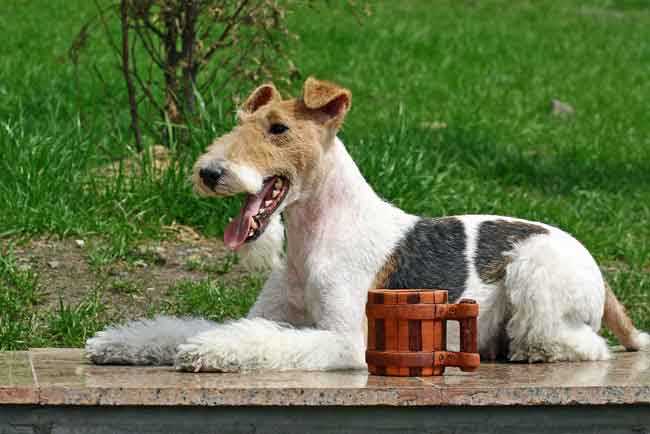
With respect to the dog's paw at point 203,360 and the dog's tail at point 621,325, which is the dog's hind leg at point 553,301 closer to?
the dog's tail at point 621,325

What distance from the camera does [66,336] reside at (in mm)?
6184

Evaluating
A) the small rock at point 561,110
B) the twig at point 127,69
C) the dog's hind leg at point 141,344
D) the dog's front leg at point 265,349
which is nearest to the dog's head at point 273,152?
the dog's front leg at point 265,349

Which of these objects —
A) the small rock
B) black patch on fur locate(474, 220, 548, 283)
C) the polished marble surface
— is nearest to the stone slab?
the polished marble surface

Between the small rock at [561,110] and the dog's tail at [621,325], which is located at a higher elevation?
the small rock at [561,110]

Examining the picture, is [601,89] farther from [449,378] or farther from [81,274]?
[449,378]

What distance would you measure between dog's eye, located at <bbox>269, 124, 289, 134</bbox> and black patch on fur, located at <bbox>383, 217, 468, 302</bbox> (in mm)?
723

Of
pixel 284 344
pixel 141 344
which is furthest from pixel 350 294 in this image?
pixel 141 344

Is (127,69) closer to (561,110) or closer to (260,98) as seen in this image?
(260,98)

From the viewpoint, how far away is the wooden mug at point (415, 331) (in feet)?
14.6

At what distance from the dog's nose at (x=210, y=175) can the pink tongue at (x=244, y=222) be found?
0.31 metres

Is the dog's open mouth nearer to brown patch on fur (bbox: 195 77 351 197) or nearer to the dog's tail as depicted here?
brown patch on fur (bbox: 195 77 351 197)

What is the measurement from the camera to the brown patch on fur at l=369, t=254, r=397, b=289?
15.9ft

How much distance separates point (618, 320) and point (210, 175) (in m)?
2.26

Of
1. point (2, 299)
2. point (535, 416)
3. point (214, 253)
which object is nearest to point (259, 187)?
point (535, 416)
